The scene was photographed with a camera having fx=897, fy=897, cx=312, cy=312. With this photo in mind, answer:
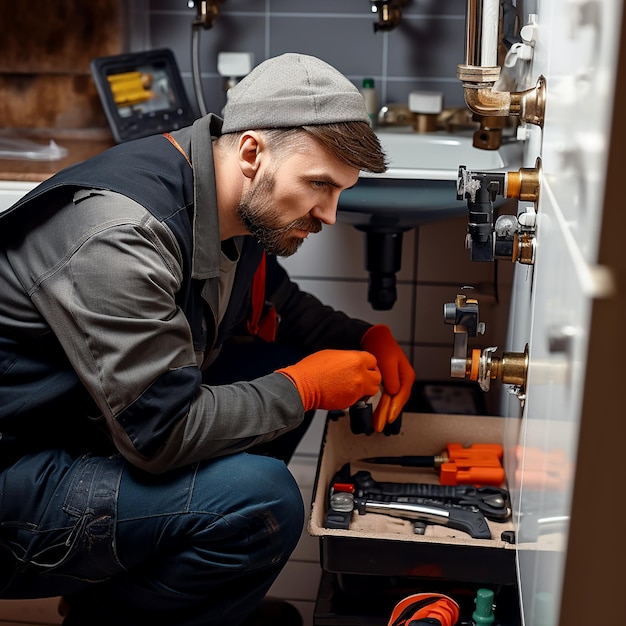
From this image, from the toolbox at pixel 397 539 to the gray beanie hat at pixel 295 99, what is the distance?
0.56m

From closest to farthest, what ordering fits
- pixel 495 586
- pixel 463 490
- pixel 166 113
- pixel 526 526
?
pixel 526 526, pixel 495 586, pixel 463 490, pixel 166 113

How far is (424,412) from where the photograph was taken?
183 cm

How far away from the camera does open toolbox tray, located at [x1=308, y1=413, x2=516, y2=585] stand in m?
1.34

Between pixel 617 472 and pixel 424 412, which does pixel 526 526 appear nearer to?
pixel 617 472

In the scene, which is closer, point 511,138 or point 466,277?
point 511,138

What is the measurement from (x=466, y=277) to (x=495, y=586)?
0.85m

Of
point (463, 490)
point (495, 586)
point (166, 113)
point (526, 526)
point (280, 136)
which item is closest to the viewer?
point (526, 526)

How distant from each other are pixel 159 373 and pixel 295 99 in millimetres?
427

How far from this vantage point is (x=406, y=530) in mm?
1512

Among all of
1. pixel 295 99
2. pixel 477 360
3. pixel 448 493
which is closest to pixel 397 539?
pixel 448 493

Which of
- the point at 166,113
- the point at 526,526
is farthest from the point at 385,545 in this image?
the point at 166,113

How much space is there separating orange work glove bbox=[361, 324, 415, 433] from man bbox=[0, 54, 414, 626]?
22 cm

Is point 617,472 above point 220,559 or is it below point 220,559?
above

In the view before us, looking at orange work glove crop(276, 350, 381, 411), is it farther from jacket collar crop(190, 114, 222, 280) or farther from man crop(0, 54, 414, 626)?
jacket collar crop(190, 114, 222, 280)
